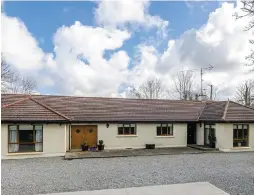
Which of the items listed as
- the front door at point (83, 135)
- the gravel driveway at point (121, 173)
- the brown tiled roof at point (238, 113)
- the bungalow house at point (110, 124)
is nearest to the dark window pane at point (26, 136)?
the bungalow house at point (110, 124)

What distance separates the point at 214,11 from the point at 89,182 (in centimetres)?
1068

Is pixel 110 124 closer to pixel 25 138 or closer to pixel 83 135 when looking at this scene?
pixel 83 135

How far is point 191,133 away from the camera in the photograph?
22719 millimetres

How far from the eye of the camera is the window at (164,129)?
21250 mm

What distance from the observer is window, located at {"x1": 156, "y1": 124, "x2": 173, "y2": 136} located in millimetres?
21250

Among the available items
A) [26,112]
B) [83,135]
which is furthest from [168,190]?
[26,112]

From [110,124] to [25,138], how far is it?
6.76 metres

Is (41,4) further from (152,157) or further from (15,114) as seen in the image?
(152,157)

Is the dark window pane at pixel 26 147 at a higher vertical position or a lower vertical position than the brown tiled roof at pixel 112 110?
lower

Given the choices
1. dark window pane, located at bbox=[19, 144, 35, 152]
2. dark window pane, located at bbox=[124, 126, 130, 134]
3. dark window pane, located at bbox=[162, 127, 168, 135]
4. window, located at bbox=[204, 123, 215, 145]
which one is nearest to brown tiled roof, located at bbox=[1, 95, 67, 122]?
dark window pane, located at bbox=[19, 144, 35, 152]

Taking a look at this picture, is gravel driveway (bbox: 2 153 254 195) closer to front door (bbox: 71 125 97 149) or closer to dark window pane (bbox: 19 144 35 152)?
dark window pane (bbox: 19 144 35 152)

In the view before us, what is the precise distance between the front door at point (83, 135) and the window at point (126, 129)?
85.4 inches

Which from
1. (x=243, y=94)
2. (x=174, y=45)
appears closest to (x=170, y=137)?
(x=174, y=45)

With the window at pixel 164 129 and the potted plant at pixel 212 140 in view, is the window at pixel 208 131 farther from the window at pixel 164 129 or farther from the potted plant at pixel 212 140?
the window at pixel 164 129
